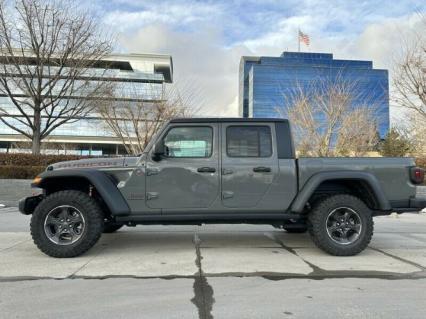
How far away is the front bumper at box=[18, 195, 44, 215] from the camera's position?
6.75 metres

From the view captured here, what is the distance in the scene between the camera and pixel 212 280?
5.37 m

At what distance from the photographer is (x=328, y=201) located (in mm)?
6766

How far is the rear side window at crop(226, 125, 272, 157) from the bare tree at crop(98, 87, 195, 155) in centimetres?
2099

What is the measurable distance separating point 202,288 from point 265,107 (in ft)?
189

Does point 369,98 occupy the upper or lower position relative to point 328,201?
upper

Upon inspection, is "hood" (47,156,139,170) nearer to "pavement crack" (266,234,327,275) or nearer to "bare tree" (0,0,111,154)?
"pavement crack" (266,234,327,275)

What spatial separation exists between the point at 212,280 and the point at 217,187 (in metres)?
1.63

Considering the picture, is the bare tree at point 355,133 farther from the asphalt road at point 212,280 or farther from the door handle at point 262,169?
the door handle at point 262,169

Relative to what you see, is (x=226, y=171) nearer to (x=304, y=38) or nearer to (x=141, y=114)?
(x=141, y=114)

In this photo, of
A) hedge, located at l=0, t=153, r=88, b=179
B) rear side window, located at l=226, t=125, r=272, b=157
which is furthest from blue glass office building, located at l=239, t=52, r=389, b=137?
rear side window, located at l=226, t=125, r=272, b=157

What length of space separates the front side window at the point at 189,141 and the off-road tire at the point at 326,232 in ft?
6.02

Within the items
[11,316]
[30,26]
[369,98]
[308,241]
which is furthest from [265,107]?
[11,316]

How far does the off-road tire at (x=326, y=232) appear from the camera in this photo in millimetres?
6688

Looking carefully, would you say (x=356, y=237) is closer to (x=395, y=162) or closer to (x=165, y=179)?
(x=395, y=162)
